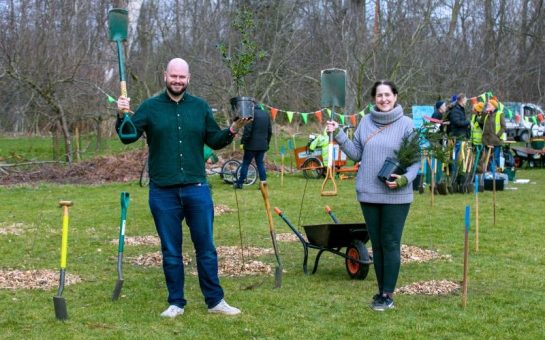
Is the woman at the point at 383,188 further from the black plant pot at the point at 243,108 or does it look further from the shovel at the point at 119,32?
the shovel at the point at 119,32

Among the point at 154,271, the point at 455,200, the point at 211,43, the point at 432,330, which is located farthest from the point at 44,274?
the point at 211,43

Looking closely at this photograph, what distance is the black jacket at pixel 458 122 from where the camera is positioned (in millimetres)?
13938

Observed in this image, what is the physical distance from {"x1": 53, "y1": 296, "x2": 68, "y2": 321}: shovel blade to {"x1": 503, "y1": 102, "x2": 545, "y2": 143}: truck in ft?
75.9

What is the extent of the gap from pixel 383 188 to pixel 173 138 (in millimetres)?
1517

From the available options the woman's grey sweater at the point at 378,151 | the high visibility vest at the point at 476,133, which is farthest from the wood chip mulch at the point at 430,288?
the high visibility vest at the point at 476,133

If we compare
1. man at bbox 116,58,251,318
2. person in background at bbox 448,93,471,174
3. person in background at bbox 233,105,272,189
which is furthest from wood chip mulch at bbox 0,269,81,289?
person in background at bbox 448,93,471,174

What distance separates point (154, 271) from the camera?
7.09m

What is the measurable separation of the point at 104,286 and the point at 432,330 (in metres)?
2.83

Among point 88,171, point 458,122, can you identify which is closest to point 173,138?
point 458,122

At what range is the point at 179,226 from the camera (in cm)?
532

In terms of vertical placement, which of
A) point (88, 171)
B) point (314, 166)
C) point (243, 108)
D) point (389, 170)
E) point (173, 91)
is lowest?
point (88, 171)

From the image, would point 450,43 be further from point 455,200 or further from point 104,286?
point 104,286

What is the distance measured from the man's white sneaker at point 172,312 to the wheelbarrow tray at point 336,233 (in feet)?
5.44

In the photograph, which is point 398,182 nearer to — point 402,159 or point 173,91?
point 402,159
